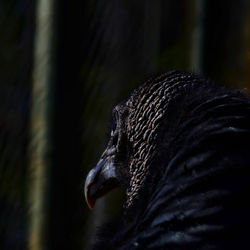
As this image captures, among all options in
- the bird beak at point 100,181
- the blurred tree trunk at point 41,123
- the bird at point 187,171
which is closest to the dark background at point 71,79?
the blurred tree trunk at point 41,123

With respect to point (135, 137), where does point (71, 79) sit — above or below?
above

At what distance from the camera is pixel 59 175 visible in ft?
9.57

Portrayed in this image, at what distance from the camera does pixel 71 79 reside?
2918 millimetres

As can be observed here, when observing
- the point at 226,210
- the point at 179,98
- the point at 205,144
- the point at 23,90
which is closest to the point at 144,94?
the point at 179,98

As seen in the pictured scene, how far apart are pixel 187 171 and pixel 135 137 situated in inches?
18.5

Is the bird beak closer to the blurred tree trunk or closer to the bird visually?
the bird

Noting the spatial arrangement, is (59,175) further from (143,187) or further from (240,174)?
(240,174)

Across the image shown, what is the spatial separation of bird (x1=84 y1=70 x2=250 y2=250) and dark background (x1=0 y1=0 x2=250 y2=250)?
0.70 metres

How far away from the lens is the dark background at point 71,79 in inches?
115

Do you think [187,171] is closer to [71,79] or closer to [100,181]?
[100,181]

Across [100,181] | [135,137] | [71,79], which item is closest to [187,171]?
[135,137]

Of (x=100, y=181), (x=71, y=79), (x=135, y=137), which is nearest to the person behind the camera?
(x=135, y=137)

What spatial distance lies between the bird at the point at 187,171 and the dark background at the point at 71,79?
700 mm

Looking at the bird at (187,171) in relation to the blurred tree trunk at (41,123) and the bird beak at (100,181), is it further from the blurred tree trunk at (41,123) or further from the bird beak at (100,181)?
the blurred tree trunk at (41,123)
